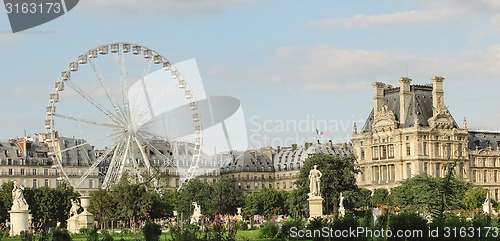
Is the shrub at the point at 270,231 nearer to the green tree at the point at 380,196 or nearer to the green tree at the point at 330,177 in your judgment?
the green tree at the point at 330,177

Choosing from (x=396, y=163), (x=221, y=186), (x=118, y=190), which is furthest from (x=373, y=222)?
(x=396, y=163)

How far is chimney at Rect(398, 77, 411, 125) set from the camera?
11812 centimetres

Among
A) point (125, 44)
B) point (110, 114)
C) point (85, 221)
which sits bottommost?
point (85, 221)

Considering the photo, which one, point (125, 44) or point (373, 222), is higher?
point (125, 44)

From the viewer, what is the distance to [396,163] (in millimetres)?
117938

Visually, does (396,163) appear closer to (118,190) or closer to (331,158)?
(331,158)

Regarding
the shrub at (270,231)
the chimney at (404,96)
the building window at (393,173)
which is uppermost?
the chimney at (404,96)

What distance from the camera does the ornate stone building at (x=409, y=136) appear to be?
11625 centimetres

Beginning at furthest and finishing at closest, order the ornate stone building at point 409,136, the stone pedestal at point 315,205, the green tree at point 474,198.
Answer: the ornate stone building at point 409,136
the green tree at point 474,198
the stone pedestal at point 315,205

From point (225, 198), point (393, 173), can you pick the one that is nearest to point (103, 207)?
point (225, 198)

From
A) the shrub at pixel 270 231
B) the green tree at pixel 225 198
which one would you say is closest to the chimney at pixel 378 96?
the green tree at pixel 225 198

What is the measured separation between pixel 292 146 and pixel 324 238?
118m

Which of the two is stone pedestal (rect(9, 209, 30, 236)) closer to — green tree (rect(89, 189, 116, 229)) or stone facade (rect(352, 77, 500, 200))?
green tree (rect(89, 189, 116, 229))

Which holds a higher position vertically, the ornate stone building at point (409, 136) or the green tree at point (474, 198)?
the ornate stone building at point (409, 136)
